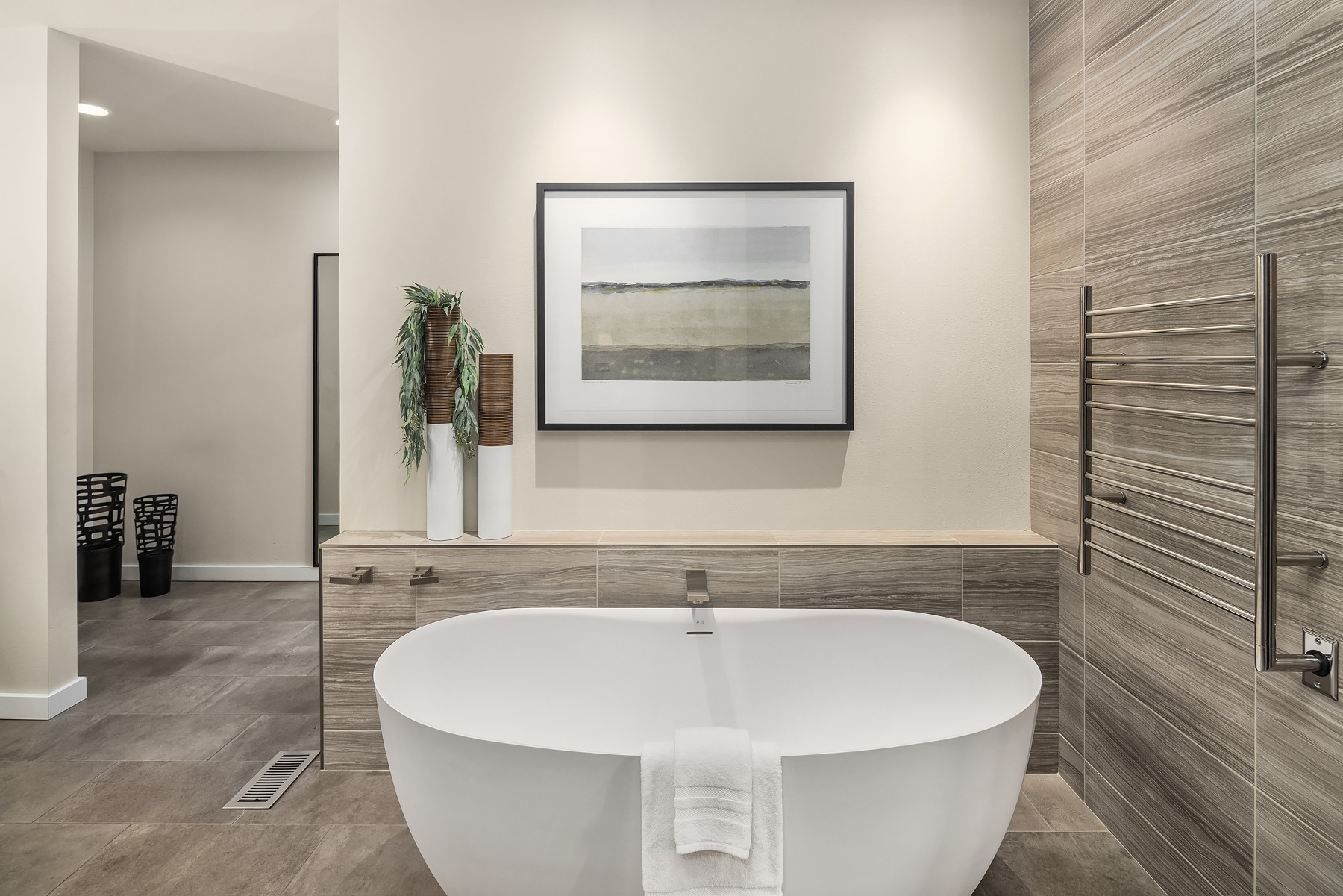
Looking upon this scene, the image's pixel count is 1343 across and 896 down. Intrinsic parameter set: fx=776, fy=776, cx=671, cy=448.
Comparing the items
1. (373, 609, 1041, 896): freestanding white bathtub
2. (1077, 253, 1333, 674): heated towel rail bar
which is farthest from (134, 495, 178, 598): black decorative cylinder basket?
(1077, 253, 1333, 674): heated towel rail bar

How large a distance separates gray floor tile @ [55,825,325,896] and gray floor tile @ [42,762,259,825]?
0.21 feet

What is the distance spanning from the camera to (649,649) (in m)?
2.31

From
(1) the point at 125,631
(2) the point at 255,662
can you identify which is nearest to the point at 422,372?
(2) the point at 255,662

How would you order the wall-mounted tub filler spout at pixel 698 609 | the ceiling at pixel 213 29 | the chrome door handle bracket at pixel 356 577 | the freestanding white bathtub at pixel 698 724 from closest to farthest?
the freestanding white bathtub at pixel 698 724, the wall-mounted tub filler spout at pixel 698 609, the chrome door handle bracket at pixel 356 577, the ceiling at pixel 213 29

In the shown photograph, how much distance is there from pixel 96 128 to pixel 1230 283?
5.03 m

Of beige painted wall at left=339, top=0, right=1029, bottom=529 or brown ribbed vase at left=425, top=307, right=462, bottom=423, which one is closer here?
brown ribbed vase at left=425, top=307, right=462, bottom=423

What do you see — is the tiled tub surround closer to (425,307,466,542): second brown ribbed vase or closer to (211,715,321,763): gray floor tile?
(425,307,466,542): second brown ribbed vase

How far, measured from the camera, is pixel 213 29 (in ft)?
9.20

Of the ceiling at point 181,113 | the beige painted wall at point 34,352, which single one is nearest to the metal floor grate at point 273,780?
the beige painted wall at point 34,352

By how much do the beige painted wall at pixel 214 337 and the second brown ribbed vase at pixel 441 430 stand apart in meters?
2.52

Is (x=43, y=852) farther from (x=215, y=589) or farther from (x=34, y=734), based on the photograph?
(x=215, y=589)

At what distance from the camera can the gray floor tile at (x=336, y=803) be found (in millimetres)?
2166

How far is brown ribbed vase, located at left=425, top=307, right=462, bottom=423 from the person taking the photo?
2412 mm

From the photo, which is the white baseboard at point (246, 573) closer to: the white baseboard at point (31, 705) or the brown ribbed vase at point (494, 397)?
the white baseboard at point (31, 705)
